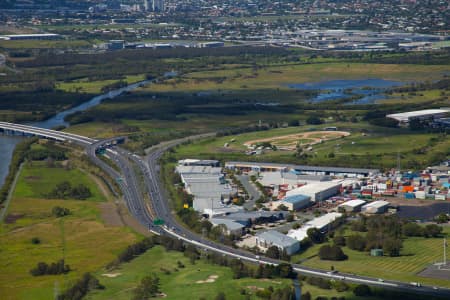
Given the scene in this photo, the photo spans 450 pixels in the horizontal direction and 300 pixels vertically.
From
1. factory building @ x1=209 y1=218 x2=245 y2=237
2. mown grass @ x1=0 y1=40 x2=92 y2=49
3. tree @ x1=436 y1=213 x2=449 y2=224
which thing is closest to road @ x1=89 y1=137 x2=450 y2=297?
factory building @ x1=209 y1=218 x2=245 y2=237

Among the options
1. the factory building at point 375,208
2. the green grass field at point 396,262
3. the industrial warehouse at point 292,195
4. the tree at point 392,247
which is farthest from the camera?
the factory building at point 375,208

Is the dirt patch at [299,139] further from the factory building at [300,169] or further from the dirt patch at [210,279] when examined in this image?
the dirt patch at [210,279]

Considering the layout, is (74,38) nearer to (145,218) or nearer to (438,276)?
(145,218)

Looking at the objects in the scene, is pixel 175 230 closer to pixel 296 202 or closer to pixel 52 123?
pixel 296 202

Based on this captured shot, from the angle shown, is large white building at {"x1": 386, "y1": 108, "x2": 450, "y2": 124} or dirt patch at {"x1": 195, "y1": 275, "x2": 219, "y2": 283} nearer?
dirt patch at {"x1": 195, "y1": 275, "x2": 219, "y2": 283}

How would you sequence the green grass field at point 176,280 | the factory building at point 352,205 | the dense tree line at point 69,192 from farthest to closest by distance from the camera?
the dense tree line at point 69,192 < the factory building at point 352,205 < the green grass field at point 176,280

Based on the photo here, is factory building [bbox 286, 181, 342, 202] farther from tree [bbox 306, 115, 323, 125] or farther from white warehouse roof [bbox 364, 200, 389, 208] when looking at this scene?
tree [bbox 306, 115, 323, 125]

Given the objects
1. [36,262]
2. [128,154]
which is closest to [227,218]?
[36,262]

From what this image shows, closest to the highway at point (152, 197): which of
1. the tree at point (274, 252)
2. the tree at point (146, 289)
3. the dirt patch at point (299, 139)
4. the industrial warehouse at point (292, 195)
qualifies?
the tree at point (274, 252)
